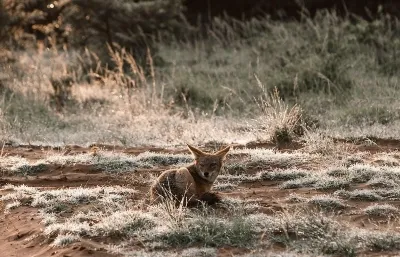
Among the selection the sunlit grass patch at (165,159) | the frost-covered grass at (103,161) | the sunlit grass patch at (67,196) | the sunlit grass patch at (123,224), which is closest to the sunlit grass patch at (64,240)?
the sunlit grass patch at (123,224)

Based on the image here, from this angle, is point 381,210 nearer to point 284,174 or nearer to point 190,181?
point 284,174

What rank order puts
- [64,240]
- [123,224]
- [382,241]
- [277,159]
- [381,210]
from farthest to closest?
1. [277,159]
2. [381,210]
3. [123,224]
4. [64,240]
5. [382,241]

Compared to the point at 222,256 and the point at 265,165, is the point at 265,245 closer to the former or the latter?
the point at 222,256

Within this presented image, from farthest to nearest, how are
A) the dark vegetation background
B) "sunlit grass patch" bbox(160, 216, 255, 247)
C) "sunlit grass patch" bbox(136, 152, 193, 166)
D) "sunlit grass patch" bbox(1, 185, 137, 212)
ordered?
the dark vegetation background → "sunlit grass patch" bbox(136, 152, 193, 166) → "sunlit grass patch" bbox(1, 185, 137, 212) → "sunlit grass patch" bbox(160, 216, 255, 247)

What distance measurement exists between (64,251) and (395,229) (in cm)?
268

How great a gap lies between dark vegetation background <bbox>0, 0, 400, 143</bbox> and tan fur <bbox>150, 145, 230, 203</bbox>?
10.2 feet

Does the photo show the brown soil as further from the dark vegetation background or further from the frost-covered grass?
the dark vegetation background

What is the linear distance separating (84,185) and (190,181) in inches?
66.2

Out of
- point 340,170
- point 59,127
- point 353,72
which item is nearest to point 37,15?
point 59,127

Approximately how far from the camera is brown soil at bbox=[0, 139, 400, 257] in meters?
5.50

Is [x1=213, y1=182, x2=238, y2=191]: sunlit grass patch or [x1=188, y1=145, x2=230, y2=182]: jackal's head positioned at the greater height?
[x1=188, y1=145, x2=230, y2=182]: jackal's head

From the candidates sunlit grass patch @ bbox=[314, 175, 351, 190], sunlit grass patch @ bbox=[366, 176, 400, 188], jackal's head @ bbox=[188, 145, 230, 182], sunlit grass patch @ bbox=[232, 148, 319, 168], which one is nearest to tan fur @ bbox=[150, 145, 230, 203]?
jackal's head @ bbox=[188, 145, 230, 182]

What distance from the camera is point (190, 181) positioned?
628 centimetres

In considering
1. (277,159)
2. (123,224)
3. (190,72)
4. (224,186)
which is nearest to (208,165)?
(224,186)
